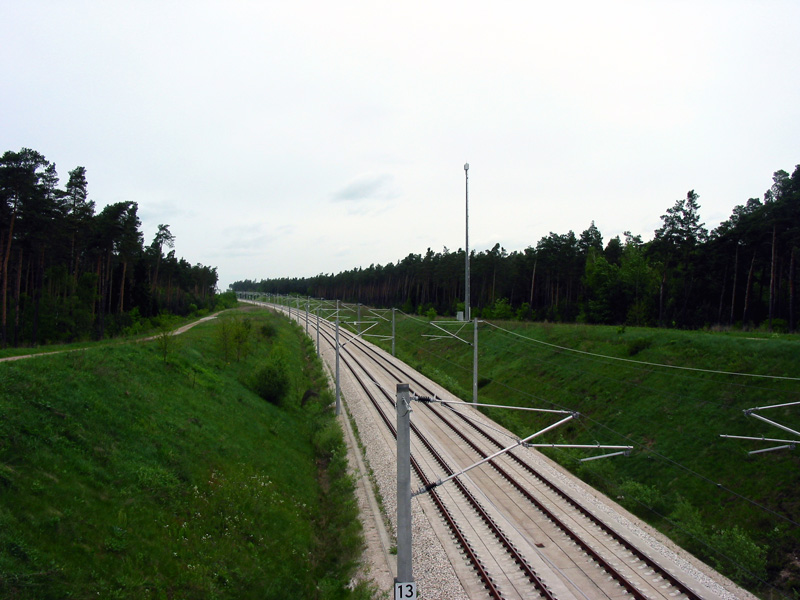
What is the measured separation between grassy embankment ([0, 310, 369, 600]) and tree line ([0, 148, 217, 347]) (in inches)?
690

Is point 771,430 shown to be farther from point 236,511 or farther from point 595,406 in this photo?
point 236,511

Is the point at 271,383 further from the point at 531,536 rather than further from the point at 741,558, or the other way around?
the point at 741,558

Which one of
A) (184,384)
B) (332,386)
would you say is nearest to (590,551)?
(184,384)

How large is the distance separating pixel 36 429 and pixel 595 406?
27.1 metres

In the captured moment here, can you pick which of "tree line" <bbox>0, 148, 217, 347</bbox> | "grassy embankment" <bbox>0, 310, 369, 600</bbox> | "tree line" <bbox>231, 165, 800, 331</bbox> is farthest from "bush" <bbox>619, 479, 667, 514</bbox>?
"tree line" <bbox>0, 148, 217, 347</bbox>

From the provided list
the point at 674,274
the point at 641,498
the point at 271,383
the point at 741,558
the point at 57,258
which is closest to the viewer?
the point at 741,558

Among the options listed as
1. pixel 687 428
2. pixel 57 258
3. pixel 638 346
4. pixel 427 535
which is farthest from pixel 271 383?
pixel 57 258

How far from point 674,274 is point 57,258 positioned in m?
70.5

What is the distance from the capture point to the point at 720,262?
44.9 meters

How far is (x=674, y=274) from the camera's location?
60.2 m

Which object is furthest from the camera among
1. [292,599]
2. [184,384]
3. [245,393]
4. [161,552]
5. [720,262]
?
[720,262]

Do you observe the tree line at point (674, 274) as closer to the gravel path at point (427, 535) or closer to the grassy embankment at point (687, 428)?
the grassy embankment at point (687, 428)

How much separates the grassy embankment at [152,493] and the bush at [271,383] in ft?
21.1

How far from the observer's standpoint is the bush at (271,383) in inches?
1206
